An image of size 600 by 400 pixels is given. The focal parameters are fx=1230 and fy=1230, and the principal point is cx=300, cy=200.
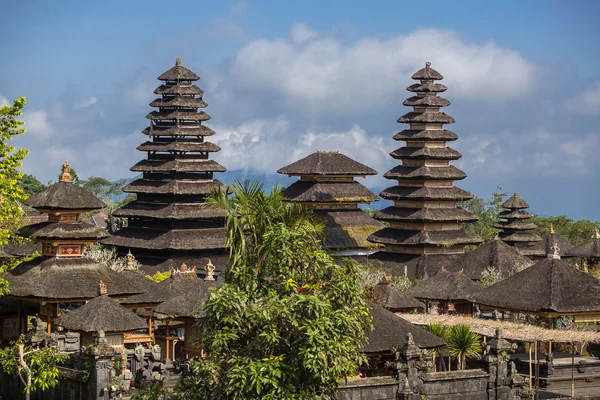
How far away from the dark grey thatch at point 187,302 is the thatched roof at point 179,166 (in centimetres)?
2744

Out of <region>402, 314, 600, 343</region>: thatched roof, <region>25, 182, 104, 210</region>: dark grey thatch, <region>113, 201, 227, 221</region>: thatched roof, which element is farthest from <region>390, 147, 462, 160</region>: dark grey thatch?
<region>402, 314, 600, 343</region>: thatched roof

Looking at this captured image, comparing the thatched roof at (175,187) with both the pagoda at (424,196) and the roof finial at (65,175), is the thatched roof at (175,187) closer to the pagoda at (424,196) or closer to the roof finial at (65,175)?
the pagoda at (424,196)

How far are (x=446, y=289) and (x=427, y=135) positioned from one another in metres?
22.4

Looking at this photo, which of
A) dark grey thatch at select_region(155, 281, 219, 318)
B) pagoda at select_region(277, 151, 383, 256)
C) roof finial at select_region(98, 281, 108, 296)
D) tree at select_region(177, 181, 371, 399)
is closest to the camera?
tree at select_region(177, 181, 371, 399)

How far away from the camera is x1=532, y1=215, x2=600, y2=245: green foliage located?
4252 inches

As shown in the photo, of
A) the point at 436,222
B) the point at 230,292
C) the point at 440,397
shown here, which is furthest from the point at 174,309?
the point at 436,222

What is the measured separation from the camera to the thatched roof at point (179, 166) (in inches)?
2911

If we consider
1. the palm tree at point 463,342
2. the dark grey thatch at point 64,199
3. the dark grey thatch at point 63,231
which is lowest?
the palm tree at point 463,342

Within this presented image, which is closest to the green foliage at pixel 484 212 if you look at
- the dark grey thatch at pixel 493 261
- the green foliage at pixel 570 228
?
the green foliage at pixel 570 228

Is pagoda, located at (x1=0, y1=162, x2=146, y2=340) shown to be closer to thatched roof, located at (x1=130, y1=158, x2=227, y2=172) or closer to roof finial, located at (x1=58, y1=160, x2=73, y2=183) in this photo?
roof finial, located at (x1=58, y1=160, x2=73, y2=183)

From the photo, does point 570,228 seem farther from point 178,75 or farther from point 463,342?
point 463,342

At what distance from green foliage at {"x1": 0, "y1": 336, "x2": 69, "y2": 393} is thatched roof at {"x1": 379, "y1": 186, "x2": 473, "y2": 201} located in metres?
37.0

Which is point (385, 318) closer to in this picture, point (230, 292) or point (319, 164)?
point (230, 292)

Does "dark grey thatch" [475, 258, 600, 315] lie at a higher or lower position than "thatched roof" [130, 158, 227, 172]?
lower
